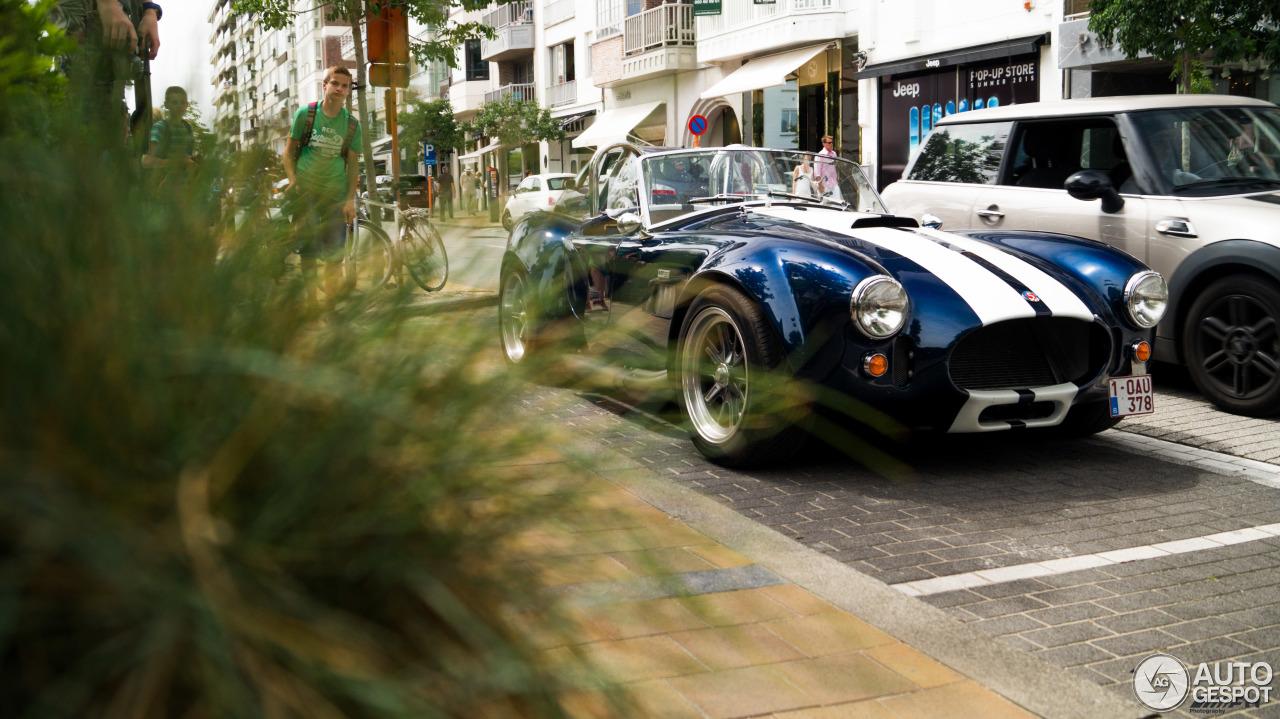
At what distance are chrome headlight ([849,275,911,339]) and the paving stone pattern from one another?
645 mm

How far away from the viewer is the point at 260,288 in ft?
4.07

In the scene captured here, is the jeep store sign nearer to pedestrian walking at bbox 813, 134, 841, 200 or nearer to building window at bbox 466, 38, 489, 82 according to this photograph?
pedestrian walking at bbox 813, 134, 841, 200

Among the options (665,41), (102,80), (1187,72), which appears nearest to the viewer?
(102,80)

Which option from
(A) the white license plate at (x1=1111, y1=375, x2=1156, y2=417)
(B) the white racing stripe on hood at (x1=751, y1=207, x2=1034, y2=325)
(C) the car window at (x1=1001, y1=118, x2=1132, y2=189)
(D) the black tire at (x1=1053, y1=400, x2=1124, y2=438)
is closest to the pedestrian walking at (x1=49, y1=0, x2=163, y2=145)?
(B) the white racing stripe on hood at (x1=751, y1=207, x2=1034, y2=325)

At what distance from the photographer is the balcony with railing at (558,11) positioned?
140 ft

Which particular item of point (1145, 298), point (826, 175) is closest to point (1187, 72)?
point (826, 175)

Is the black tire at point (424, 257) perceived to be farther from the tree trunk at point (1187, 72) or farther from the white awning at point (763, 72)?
the white awning at point (763, 72)

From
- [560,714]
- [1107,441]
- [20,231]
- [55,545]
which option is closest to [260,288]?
[20,231]

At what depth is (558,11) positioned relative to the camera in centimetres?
4400

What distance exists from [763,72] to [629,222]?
23.3 meters

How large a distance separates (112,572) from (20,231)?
14.7 inches

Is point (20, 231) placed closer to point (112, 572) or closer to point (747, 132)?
point (112, 572)

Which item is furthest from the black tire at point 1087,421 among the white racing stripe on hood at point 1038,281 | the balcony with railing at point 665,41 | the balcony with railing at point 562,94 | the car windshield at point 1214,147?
the balcony with railing at point 562,94

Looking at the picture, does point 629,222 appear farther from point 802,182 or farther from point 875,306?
point 875,306
